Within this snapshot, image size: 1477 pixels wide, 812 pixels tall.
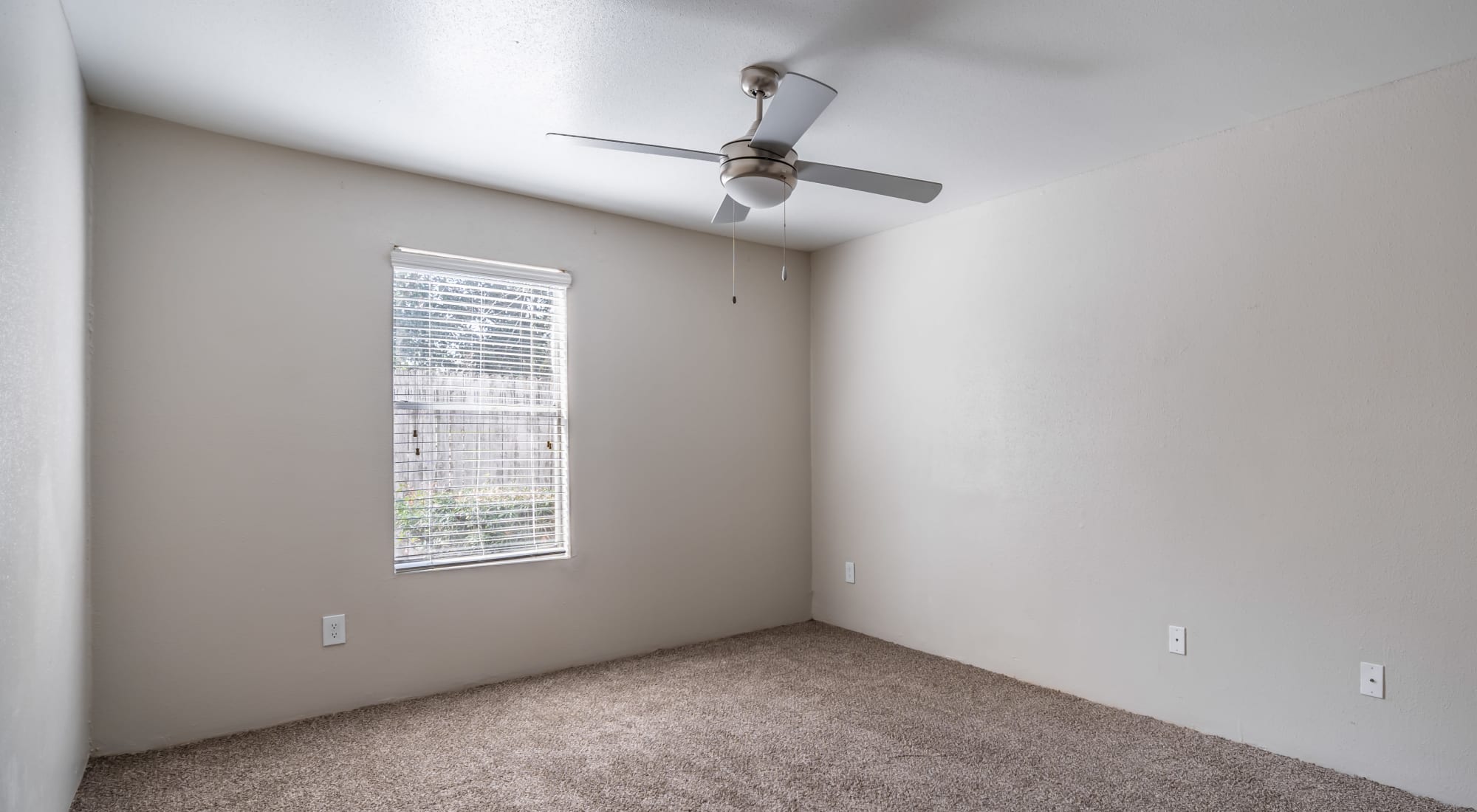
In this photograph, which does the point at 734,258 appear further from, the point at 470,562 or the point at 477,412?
the point at 470,562

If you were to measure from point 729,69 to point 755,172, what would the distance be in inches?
14.7

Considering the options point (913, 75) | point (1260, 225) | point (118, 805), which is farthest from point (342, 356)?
point (1260, 225)

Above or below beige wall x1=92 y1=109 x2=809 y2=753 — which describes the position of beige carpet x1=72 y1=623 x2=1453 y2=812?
below

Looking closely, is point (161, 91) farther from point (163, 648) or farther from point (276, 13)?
point (163, 648)

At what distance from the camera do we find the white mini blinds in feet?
11.0

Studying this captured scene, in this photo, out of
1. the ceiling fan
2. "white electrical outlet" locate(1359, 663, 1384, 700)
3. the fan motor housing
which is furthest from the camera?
"white electrical outlet" locate(1359, 663, 1384, 700)

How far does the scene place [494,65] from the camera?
236 cm

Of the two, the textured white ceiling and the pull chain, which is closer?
the textured white ceiling

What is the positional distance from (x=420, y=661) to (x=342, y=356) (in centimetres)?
129

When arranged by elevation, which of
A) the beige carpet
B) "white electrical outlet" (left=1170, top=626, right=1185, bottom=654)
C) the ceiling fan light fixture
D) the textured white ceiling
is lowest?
the beige carpet

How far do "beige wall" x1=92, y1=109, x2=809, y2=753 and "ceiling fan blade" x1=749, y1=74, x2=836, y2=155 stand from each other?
5.81 ft

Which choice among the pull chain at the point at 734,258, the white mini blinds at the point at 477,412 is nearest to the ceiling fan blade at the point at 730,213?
the white mini blinds at the point at 477,412

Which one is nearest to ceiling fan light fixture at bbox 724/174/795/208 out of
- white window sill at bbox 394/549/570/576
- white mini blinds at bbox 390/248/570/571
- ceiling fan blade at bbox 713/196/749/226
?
ceiling fan blade at bbox 713/196/749/226

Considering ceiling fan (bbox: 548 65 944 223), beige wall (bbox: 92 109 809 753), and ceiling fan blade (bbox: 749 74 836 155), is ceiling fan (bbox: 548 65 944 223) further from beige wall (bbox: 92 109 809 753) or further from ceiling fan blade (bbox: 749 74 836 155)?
beige wall (bbox: 92 109 809 753)
